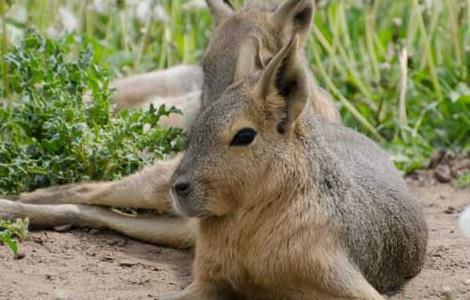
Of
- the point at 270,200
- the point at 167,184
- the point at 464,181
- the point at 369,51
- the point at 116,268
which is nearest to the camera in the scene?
the point at 270,200

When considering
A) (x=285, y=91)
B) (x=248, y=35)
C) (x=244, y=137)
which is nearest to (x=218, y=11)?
(x=248, y=35)

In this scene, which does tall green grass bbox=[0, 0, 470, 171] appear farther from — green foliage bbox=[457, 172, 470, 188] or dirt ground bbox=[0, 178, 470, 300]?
dirt ground bbox=[0, 178, 470, 300]

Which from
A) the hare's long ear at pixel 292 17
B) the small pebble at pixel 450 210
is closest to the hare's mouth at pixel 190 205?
the hare's long ear at pixel 292 17

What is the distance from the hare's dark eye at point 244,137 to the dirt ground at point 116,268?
2.63ft

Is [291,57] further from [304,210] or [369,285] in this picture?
[369,285]

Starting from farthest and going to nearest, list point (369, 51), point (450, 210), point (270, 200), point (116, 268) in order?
point (369, 51)
point (450, 210)
point (116, 268)
point (270, 200)

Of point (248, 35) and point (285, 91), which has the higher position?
point (248, 35)

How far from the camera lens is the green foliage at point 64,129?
6.13m

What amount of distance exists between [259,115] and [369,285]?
0.83 metres

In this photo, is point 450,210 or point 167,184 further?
point 450,210

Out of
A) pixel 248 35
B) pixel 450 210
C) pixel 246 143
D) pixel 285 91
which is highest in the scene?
pixel 248 35

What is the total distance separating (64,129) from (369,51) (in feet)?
10.9

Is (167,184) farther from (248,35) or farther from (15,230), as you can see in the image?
(248,35)

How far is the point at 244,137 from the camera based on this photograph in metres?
4.69
